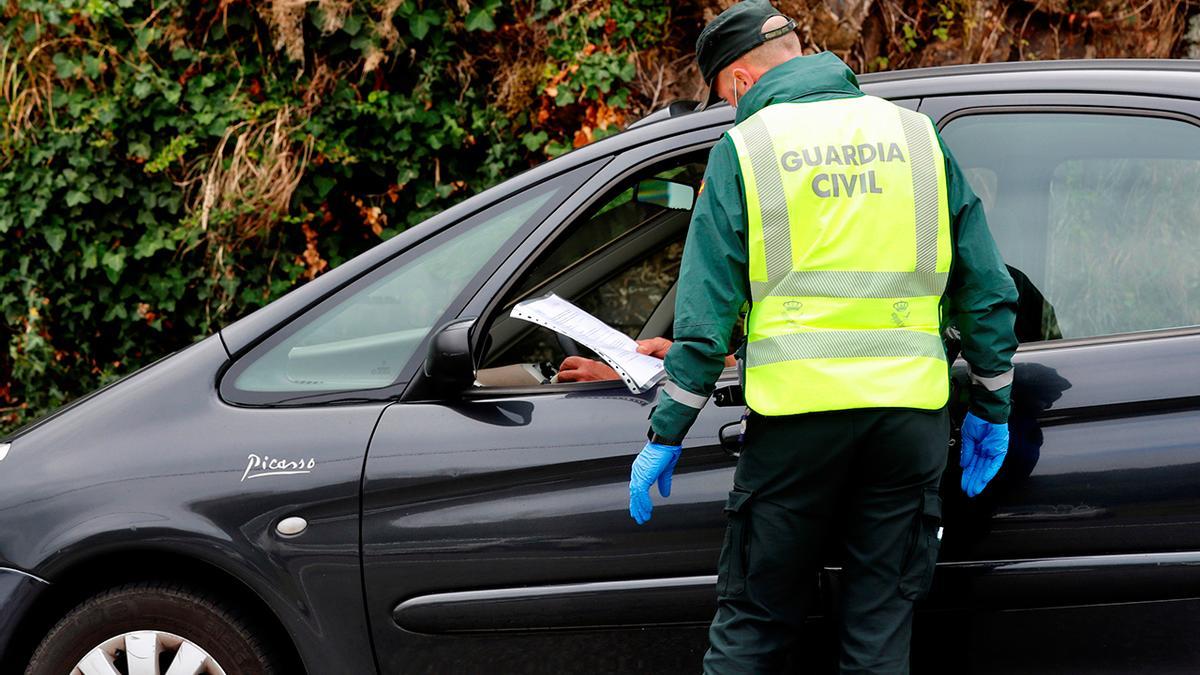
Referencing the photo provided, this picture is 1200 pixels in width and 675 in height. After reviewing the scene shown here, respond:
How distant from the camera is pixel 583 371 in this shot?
2.93 m

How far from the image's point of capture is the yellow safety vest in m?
2.24

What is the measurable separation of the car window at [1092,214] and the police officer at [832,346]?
1.06 feet

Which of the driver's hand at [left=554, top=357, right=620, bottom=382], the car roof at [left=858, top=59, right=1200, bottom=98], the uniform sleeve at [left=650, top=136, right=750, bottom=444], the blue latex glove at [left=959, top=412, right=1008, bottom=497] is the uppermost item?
the car roof at [left=858, top=59, right=1200, bottom=98]

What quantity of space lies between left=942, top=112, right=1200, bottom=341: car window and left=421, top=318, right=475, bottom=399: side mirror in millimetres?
1165

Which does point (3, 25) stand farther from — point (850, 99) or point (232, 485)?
point (850, 99)

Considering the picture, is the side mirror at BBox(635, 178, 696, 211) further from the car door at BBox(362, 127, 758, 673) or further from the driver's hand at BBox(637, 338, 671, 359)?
the driver's hand at BBox(637, 338, 671, 359)

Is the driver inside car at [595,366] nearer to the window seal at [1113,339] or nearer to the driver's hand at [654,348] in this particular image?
the driver's hand at [654,348]

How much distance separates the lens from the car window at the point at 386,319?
2789 mm

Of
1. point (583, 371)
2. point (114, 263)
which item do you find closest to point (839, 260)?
point (583, 371)

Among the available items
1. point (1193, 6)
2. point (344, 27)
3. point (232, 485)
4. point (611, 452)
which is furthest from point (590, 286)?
point (1193, 6)

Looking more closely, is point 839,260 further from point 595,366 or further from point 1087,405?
point 595,366

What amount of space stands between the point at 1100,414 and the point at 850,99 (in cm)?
83

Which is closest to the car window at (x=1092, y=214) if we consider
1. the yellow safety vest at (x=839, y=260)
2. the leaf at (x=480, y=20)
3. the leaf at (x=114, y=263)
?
the yellow safety vest at (x=839, y=260)

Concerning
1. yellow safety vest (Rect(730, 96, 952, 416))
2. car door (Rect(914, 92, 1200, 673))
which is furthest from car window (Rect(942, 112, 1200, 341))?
yellow safety vest (Rect(730, 96, 952, 416))
